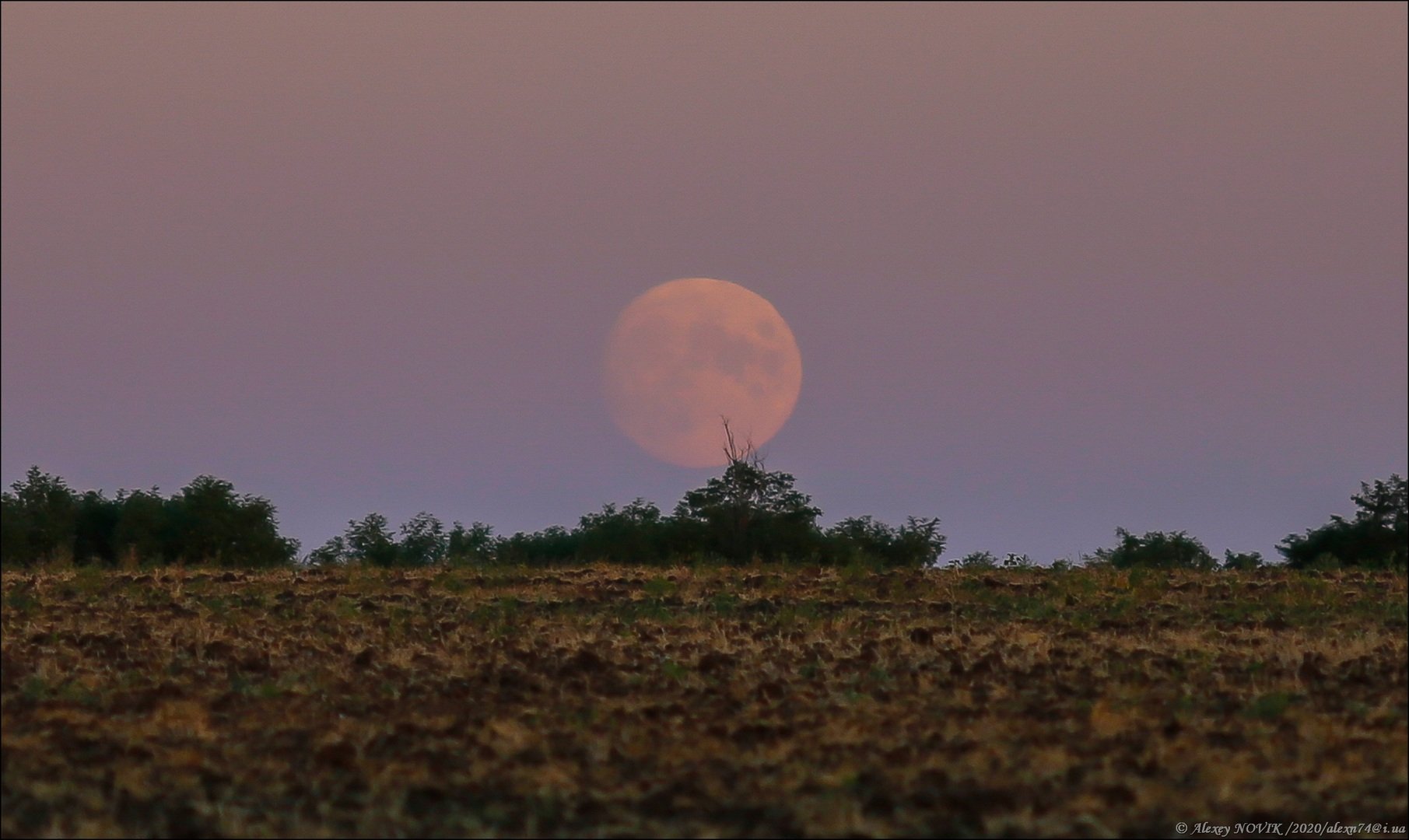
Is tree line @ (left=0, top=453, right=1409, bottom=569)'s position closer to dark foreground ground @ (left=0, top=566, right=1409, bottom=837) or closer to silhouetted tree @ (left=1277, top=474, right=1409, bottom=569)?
silhouetted tree @ (left=1277, top=474, right=1409, bottom=569)

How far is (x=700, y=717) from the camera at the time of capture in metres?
12.2

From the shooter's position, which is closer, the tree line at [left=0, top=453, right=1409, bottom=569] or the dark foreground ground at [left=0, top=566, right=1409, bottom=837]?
the dark foreground ground at [left=0, top=566, right=1409, bottom=837]

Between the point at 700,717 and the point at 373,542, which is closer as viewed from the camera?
the point at 700,717

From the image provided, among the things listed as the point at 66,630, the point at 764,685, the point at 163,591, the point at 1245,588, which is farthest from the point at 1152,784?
the point at 163,591

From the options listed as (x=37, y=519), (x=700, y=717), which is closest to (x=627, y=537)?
(x=37, y=519)

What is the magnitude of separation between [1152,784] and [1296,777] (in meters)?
0.96

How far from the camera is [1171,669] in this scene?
1446 cm

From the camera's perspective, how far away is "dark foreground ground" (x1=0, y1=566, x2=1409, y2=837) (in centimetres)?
941

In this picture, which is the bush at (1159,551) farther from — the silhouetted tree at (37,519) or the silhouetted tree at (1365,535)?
the silhouetted tree at (37,519)

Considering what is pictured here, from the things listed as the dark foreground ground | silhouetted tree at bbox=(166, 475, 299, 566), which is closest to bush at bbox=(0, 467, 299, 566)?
silhouetted tree at bbox=(166, 475, 299, 566)

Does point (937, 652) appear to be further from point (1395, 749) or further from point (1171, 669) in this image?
point (1395, 749)

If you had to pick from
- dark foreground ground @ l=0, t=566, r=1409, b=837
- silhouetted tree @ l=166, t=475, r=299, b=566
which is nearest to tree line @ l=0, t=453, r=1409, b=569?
silhouetted tree @ l=166, t=475, r=299, b=566

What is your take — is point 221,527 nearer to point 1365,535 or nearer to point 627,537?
point 627,537

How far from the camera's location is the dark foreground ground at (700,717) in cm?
941
